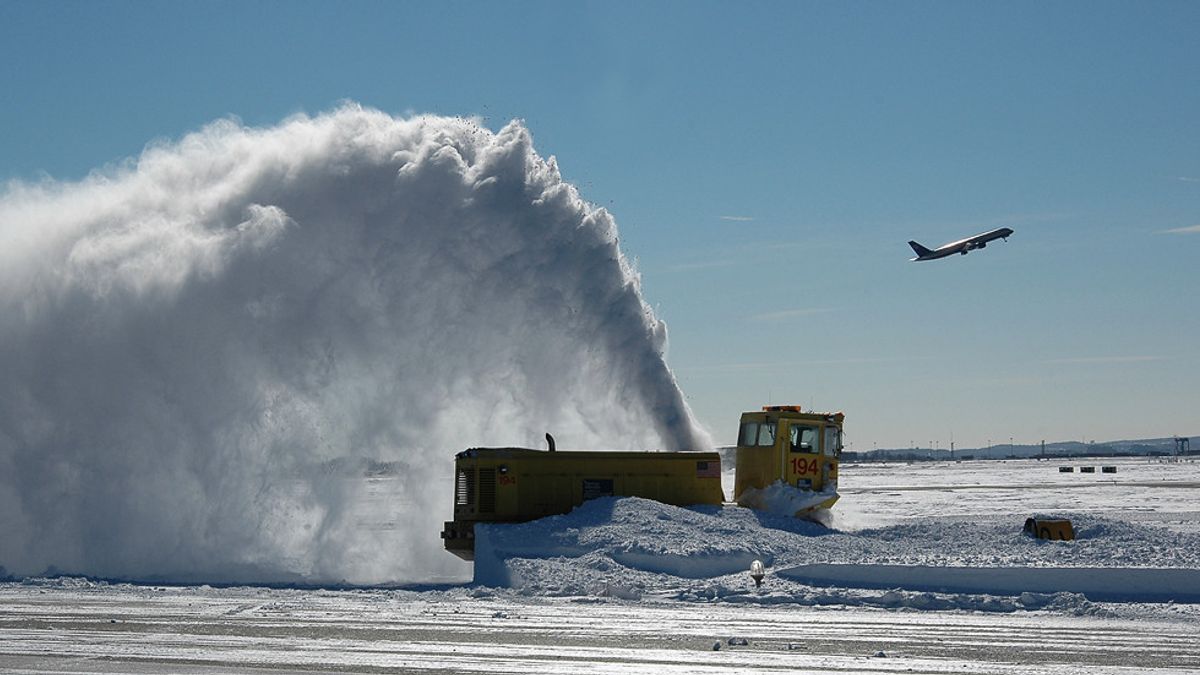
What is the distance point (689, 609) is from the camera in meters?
19.4

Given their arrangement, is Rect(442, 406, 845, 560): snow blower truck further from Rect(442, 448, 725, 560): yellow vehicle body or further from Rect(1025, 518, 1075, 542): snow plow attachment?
Rect(1025, 518, 1075, 542): snow plow attachment

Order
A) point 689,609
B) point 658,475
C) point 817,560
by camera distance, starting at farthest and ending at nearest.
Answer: point 658,475 < point 817,560 < point 689,609

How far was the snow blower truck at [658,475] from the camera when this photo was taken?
26.2m

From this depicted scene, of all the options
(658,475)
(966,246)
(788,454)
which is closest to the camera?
(658,475)

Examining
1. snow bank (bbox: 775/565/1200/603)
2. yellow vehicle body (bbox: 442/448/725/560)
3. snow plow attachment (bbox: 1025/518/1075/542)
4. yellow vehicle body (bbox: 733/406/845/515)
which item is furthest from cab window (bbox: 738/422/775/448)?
snow bank (bbox: 775/565/1200/603)

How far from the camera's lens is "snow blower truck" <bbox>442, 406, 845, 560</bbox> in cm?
2616

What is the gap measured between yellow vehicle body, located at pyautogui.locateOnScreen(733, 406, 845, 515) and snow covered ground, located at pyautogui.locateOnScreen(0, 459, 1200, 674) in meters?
1.54

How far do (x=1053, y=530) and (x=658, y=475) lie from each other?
25.7 ft

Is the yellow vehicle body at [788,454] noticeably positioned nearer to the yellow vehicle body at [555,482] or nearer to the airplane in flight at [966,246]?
the yellow vehicle body at [555,482]

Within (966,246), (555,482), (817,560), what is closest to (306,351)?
(555,482)

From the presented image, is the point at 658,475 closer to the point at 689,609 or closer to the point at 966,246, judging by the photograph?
the point at 689,609

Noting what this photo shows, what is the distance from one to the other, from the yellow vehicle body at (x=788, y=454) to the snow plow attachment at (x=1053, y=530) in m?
4.67

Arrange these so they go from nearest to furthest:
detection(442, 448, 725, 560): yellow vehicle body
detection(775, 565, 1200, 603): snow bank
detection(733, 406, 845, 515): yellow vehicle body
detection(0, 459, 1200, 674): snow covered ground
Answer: detection(0, 459, 1200, 674): snow covered ground
detection(775, 565, 1200, 603): snow bank
detection(442, 448, 725, 560): yellow vehicle body
detection(733, 406, 845, 515): yellow vehicle body

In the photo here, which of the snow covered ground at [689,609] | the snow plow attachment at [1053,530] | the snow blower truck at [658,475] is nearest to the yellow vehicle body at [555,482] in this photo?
the snow blower truck at [658,475]
